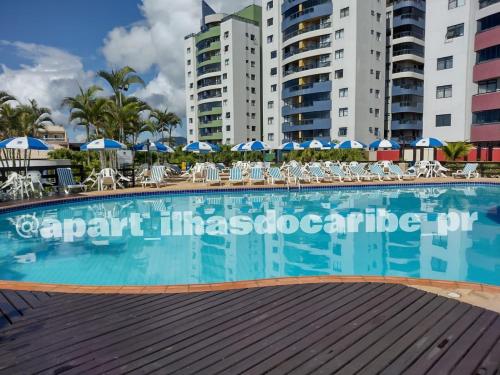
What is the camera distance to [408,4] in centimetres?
4416

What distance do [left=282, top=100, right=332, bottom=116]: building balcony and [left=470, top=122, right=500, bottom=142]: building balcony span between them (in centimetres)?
1630

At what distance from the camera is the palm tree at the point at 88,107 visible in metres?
23.9

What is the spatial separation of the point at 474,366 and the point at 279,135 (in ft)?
160

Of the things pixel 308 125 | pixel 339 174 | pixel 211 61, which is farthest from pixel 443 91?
pixel 211 61

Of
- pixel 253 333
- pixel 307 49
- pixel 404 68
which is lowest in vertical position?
pixel 253 333

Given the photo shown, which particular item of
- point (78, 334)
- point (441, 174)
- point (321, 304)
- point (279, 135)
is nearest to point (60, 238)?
point (78, 334)

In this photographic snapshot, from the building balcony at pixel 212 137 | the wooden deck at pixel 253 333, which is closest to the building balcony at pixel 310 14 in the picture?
the building balcony at pixel 212 137

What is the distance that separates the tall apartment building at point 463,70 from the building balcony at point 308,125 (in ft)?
38.5

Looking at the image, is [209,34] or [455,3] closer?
[455,3]

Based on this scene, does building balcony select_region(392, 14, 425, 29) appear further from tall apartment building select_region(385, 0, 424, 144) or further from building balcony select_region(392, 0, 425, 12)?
building balcony select_region(392, 0, 425, 12)

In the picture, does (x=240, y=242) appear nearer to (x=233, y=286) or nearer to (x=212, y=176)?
(x=233, y=286)

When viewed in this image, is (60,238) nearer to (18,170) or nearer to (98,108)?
(18,170)

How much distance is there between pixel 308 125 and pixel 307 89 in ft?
14.4

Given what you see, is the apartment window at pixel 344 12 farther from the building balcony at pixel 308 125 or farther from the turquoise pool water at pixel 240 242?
the turquoise pool water at pixel 240 242
